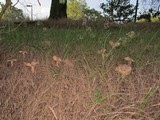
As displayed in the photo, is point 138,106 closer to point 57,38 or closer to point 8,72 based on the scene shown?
point 8,72

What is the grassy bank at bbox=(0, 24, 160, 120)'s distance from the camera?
8.82ft

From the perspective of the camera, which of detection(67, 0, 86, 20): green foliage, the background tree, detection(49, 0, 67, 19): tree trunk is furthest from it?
detection(67, 0, 86, 20): green foliage

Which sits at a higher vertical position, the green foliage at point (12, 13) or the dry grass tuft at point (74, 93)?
the green foliage at point (12, 13)

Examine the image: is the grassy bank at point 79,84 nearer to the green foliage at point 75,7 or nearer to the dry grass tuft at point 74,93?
the dry grass tuft at point 74,93

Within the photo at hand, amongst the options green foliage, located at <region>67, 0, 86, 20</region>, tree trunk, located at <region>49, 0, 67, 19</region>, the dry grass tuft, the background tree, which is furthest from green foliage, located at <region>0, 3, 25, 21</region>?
green foliage, located at <region>67, 0, 86, 20</region>

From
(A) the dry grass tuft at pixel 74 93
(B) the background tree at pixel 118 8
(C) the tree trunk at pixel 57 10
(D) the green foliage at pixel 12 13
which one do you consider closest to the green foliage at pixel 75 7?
(B) the background tree at pixel 118 8

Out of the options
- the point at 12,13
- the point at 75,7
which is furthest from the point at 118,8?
the point at 12,13

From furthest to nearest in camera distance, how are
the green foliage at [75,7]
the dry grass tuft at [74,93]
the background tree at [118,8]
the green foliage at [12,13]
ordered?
the green foliage at [75,7] < the background tree at [118,8] < the green foliage at [12,13] < the dry grass tuft at [74,93]

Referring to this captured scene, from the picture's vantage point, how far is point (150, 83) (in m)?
2.86

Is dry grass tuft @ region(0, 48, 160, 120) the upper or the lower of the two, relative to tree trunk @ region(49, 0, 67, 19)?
lower

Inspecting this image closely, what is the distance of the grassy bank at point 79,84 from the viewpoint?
8.82 feet

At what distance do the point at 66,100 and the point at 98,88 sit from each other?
0.77 feet

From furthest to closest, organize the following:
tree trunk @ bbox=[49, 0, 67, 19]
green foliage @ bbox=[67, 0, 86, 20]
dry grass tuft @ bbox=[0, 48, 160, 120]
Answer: green foliage @ bbox=[67, 0, 86, 20] → tree trunk @ bbox=[49, 0, 67, 19] → dry grass tuft @ bbox=[0, 48, 160, 120]

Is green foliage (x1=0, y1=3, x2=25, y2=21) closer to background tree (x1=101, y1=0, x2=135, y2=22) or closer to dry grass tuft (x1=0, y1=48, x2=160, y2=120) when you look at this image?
dry grass tuft (x1=0, y1=48, x2=160, y2=120)
